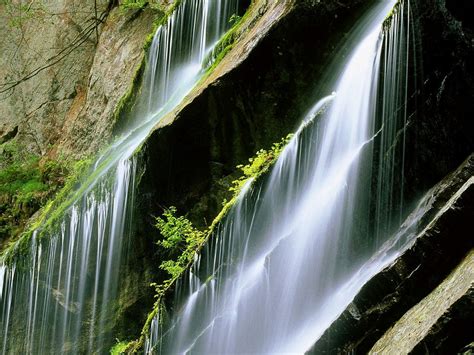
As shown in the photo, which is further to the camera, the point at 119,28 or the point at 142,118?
the point at 119,28

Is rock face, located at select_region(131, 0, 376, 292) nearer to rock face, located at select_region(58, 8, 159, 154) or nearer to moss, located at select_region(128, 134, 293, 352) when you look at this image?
moss, located at select_region(128, 134, 293, 352)

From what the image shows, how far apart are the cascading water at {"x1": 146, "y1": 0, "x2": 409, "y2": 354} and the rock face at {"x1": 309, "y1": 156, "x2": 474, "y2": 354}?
48 cm

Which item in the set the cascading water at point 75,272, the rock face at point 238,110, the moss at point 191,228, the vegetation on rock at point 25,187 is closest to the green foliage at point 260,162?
the moss at point 191,228

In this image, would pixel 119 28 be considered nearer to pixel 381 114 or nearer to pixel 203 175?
pixel 203 175

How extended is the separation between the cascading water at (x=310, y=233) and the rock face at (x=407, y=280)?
0.48 metres

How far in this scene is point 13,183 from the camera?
A: 16.0 meters

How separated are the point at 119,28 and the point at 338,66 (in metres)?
10.7

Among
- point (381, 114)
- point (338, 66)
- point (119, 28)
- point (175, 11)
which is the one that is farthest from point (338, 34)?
point (119, 28)

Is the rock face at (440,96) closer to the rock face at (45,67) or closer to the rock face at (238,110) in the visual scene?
the rock face at (238,110)

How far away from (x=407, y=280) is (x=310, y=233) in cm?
175

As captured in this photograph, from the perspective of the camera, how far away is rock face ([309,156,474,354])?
442 centimetres

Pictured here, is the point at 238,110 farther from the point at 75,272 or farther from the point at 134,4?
the point at 134,4

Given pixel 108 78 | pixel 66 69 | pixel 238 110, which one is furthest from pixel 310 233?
pixel 66 69

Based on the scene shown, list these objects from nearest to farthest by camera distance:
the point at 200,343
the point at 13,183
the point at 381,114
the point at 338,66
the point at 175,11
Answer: the point at 381,114 < the point at 200,343 < the point at 338,66 < the point at 175,11 < the point at 13,183
